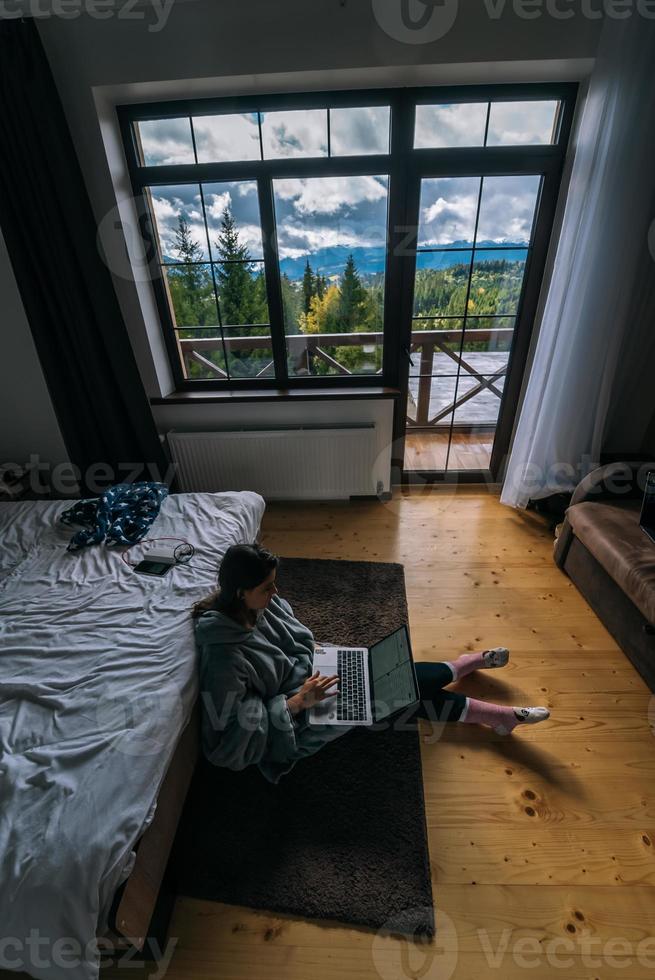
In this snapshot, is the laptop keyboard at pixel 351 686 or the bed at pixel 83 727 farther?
the laptop keyboard at pixel 351 686

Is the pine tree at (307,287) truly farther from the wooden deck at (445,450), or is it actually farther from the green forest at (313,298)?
the wooden deck at (445,450)

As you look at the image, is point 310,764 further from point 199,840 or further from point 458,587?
point 458,587

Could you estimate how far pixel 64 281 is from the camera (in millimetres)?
2195

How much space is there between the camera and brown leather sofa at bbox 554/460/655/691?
1600mm

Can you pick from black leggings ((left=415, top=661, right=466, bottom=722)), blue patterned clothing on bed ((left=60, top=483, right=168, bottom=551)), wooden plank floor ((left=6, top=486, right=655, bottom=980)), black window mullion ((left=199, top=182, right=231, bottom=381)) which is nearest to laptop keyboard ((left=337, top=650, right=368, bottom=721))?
black leggings ((left=415, top=661, right=466, bottom=722))

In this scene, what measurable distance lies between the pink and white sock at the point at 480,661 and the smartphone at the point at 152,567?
1.18m

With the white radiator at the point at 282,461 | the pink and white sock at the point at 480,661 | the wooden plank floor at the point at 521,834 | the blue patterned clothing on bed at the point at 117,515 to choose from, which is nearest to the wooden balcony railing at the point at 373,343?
the white radiator at the point at 282,461

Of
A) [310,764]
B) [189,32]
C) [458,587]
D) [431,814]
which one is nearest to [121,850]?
[310,764]

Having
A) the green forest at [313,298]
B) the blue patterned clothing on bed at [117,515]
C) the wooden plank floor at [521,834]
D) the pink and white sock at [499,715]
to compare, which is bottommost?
the wooden plank floor at [521,834]

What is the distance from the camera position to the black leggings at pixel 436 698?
4.77ft

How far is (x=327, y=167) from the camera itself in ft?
7.30

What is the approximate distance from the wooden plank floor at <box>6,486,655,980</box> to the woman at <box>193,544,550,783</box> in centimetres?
39

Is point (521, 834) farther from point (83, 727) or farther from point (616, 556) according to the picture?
point (83, 727)

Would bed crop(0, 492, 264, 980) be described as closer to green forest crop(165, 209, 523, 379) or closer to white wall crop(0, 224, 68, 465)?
white wall crop(0, 224, 68, 465)
